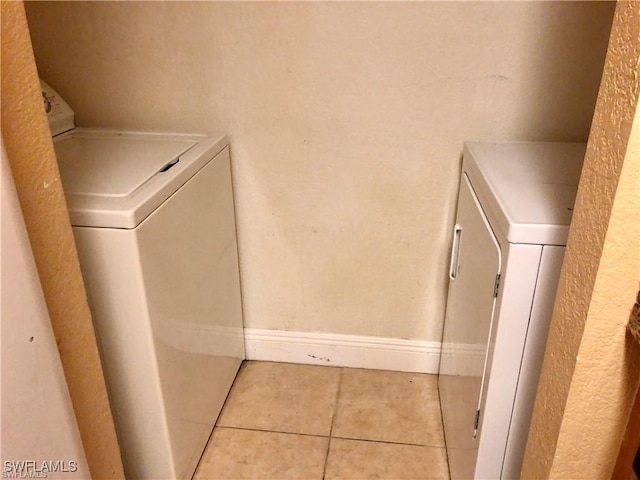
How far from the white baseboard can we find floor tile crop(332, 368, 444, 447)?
0.03 m

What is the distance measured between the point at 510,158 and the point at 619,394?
664 mm

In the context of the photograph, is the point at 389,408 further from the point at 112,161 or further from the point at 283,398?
the point at 112,161

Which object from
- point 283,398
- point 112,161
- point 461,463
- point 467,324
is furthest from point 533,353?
point 112,161

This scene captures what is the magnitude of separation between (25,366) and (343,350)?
1193 mm

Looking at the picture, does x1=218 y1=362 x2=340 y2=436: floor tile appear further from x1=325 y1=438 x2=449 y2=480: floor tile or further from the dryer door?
the dryer door

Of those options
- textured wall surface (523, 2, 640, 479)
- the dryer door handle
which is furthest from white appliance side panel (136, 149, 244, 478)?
textured wall surface (523, 2, 640, 479)

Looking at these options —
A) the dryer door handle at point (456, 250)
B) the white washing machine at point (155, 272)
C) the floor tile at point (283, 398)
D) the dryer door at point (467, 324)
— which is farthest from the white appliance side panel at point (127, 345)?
the dryer door handle at point (456, 250)

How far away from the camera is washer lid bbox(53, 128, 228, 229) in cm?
99

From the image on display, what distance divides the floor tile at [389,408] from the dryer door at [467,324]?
6 centimetres

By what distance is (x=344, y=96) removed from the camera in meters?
1.43

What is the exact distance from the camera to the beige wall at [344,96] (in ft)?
4.36

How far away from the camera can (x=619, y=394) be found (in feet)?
2.38

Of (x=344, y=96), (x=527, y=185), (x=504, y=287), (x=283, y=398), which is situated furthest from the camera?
(x=283, y=398)

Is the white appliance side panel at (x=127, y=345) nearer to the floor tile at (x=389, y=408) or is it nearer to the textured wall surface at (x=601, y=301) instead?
the floor tile at (x=389, y=408)
